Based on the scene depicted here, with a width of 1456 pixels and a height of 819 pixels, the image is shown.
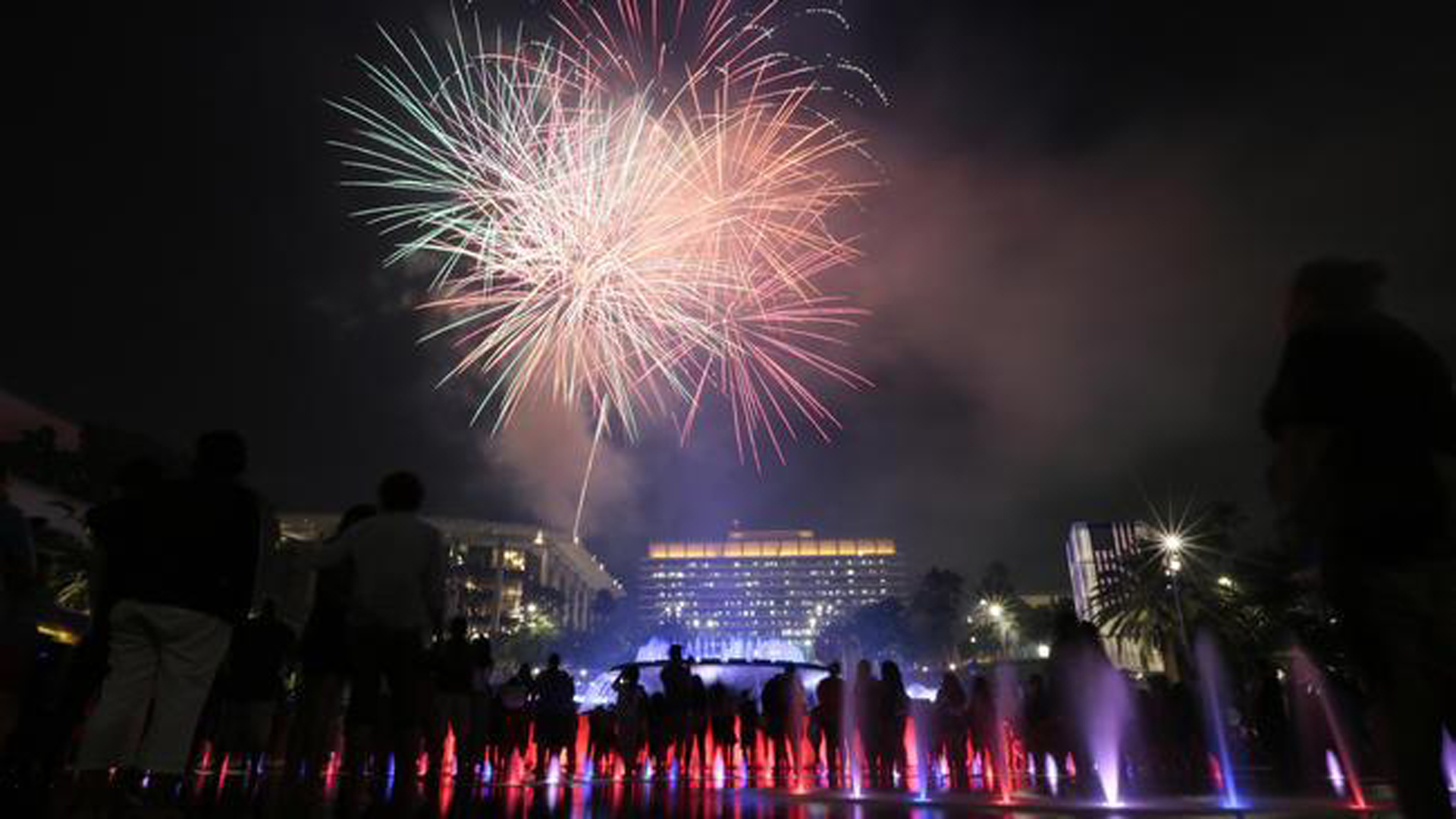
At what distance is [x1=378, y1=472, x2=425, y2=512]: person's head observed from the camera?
529 cm

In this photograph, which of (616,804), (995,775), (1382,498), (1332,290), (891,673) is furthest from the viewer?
(995,775)

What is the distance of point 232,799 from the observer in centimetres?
686

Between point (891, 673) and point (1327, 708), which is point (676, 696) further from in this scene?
point (1327, 708)

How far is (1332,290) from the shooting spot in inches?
122

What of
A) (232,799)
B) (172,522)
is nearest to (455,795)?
(232,799)

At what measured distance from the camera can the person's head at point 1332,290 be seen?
9.90ft

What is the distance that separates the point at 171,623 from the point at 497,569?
4670 inches

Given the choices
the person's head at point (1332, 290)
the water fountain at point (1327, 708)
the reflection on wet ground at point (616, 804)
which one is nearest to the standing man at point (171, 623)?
the reflection on wet ground at point (616, 804)

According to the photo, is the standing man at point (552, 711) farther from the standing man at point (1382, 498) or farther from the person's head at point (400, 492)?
the standing man at point (1382, 498)

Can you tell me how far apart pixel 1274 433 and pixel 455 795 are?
7307 mm

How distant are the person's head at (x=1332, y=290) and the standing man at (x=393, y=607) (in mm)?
4427

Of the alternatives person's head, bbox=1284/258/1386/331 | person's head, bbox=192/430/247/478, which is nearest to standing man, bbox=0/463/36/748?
person's head, bbox=192/430/247/478

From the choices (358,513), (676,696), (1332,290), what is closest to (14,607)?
(358,513)

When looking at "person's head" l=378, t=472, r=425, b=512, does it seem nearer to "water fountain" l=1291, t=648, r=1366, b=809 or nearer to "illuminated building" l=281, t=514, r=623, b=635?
"water fountain" l=1291, t=648, r=1366, b=809
